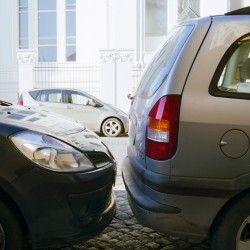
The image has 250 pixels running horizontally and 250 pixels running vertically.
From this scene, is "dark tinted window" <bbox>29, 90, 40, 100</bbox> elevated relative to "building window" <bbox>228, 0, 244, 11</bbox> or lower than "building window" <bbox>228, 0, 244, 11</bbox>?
lower

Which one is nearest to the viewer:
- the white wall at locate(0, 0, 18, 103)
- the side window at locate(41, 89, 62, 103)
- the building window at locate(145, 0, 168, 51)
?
the side window at locate(41, 89, 62, 103)

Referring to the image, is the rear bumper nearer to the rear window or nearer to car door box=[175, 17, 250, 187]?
car door box=[175, 17, 250, 187]

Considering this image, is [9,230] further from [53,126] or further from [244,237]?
[244,237]

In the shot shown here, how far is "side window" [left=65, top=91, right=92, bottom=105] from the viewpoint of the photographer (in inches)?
514

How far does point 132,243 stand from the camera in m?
4.00

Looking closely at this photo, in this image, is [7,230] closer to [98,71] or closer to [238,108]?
[238,108]

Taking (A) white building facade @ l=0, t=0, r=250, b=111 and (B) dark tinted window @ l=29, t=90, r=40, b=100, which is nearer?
(B) dark tinted window @ l=29, t=90, r=40, b=100

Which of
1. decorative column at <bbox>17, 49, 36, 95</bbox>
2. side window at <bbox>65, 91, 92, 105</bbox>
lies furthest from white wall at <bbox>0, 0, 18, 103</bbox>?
side window at <bbox>65, 91, 92, 105</bbox>

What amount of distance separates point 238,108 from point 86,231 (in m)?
1.33

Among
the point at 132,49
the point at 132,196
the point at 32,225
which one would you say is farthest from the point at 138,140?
the point at 132,49

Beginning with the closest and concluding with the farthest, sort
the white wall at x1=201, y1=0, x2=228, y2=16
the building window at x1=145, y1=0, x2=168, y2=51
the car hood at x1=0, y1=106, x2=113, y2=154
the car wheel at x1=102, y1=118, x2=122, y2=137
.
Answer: the car hood at x1=0, y1=106, x2=113, y2=154 < the car wheel at x1=102, y1=118, x2=122, y2=137 < the white wall at x1=201, y1=0, x2=228, y2=16 < the building window at x1=145, y1=0, x2=168, y2=51

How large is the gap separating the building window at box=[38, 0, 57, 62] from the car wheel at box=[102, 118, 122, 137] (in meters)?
8.83

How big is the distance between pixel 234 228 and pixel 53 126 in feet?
5.20

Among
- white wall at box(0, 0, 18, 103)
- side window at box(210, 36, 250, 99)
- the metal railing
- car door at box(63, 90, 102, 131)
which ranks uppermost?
white wall at box(0, 0, 18, 103)
